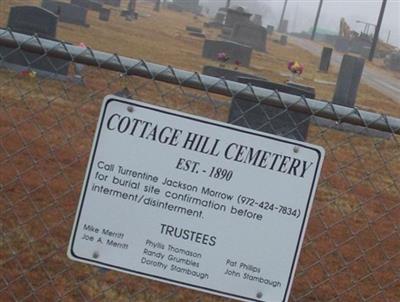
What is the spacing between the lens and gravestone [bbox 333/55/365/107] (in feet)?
52.2

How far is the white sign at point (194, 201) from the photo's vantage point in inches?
108

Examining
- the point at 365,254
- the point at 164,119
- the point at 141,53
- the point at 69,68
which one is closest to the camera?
the point at 164,119

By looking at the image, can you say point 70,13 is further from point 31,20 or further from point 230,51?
point 31,20

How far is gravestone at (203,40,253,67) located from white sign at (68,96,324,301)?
20.1 meters

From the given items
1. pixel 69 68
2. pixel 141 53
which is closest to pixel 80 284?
pixel 69 68

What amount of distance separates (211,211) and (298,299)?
283 cm

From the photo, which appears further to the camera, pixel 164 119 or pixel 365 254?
pixel 365 254

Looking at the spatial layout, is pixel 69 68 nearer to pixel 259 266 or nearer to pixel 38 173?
pixel 38 173

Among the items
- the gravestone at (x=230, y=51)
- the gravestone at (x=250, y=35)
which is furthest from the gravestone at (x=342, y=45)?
the gravestone at (x=230, y=51)

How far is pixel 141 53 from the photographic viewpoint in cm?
2131

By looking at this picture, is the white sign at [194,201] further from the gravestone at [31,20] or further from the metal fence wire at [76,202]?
the gravestone at [31,20]

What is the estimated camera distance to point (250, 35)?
31109 mm

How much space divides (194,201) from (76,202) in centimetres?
383

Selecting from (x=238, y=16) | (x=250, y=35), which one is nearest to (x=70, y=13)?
(x=250, y=35)
